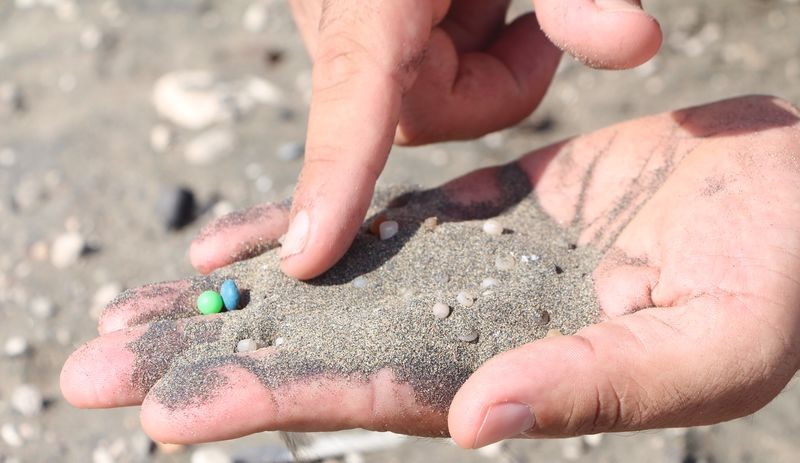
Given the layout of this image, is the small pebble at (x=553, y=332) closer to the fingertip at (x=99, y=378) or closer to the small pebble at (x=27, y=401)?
the fingertip at (x=99, y=378)

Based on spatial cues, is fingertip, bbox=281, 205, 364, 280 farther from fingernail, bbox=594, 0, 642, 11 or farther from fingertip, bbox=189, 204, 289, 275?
fingernail, bbox=594, 0, 642, 11

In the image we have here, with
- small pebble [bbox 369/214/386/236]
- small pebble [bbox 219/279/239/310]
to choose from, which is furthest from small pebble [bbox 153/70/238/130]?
small pebble [bbox 219/279/239/310]

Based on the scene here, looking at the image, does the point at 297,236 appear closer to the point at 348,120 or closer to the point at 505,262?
the point at 348,120

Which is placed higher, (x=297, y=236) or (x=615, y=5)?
(x=615, y=5)

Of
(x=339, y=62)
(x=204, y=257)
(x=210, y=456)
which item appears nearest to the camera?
(x=339, y=62)

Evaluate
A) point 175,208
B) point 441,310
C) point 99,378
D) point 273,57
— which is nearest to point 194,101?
point 273,57

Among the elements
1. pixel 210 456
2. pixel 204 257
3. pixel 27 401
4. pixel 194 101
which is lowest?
pixel 210 456

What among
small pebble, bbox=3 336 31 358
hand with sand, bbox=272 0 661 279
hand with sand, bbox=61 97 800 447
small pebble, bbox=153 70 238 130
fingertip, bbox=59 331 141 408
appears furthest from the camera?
small pebble, bbox=153 70 238 130
